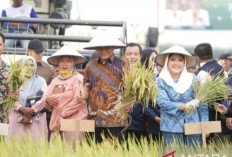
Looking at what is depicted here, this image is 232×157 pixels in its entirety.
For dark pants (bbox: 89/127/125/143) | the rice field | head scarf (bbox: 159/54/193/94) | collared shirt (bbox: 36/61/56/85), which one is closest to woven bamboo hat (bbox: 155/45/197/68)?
head scarf (bbox: 159/54/193/94)

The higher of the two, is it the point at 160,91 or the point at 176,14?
the point at 176,14

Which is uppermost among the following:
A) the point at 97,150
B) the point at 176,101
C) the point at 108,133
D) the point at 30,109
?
the point at 176,101

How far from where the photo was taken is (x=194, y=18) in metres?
46.2

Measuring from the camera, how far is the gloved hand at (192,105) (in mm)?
10625

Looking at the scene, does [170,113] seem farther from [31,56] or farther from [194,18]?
[194,18]

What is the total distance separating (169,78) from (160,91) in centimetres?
17

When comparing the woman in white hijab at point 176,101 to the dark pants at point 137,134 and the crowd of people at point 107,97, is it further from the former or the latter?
the dark pants at point 137,134

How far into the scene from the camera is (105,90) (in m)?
10.9

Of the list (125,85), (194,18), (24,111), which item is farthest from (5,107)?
(194,18)

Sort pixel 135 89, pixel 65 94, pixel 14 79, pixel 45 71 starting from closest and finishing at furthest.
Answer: pixel 135 89 < pixel 14 79 < pixel 65 94 < pixel 45 71

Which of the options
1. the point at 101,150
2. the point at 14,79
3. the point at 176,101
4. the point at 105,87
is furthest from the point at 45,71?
the point at 101,150

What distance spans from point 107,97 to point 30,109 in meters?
1.34

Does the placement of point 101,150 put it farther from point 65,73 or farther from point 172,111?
point 65,73

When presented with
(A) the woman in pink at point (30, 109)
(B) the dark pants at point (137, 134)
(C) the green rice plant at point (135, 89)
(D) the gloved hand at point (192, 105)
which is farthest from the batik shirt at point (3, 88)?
(D) the gloved hand at point (192, 105)
